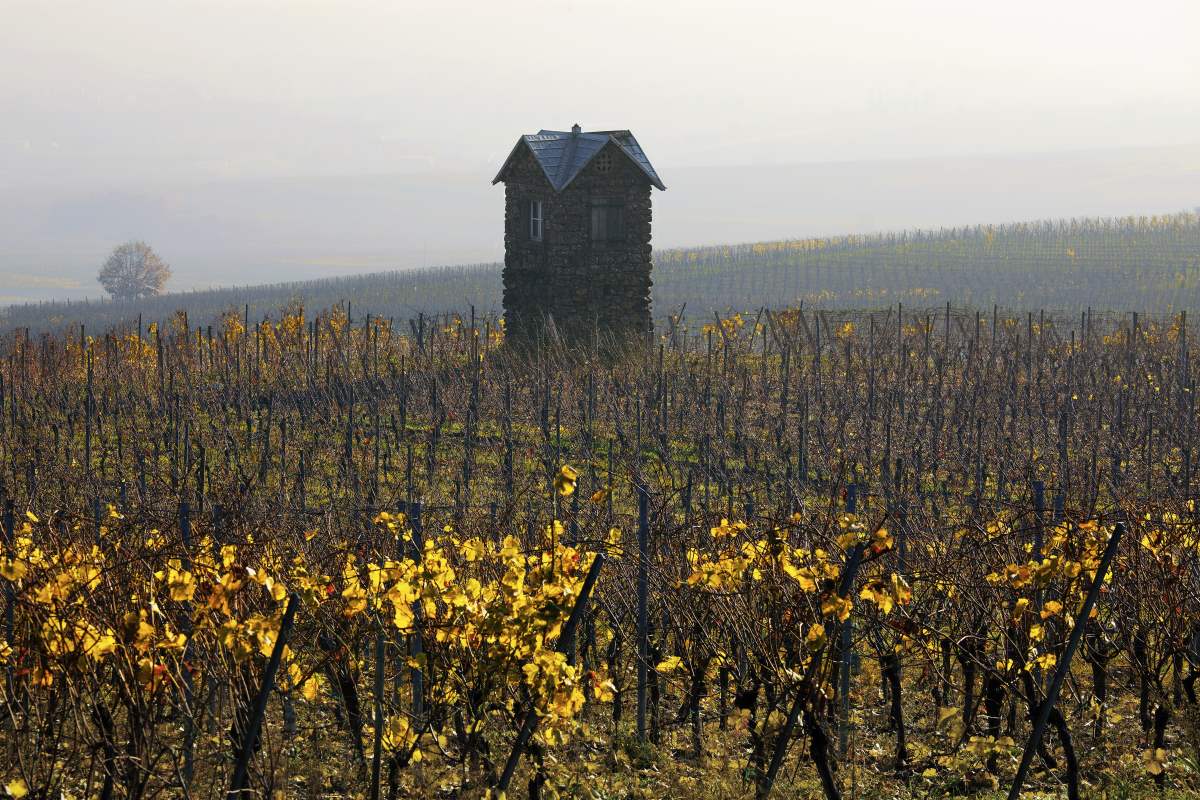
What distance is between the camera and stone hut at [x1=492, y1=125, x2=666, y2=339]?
26344 millimetres

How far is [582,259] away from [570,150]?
8.56 ft

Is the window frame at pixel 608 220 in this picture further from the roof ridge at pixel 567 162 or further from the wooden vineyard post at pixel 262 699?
the wooden vineyard post at pixel 262 699

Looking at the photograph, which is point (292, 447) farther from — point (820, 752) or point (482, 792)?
point (820, 752)

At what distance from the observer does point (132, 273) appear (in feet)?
297

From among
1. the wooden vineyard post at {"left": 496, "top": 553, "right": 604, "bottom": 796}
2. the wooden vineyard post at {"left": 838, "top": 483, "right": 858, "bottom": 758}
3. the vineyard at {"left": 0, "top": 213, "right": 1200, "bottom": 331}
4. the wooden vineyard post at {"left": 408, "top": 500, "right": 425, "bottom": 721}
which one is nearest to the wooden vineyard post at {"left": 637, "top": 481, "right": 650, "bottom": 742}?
the wooden vineyard post at {"left": 838, "top": 483, "right": 858, "bottom": 758}

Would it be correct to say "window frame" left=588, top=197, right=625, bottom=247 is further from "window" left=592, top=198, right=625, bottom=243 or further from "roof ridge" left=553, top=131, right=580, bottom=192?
"roof ridge" left=553, top=131, right=580, bottom=192

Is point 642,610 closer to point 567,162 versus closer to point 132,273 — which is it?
point 567,162

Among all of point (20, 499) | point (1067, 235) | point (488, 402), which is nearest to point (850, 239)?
point (1067, 235)

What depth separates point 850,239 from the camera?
279 ft

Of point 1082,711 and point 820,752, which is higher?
point 820,752

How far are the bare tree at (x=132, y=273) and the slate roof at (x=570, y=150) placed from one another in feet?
231

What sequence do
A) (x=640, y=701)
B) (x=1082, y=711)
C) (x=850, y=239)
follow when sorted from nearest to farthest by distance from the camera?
1. (x=640, y=701)
2. (x=1082, y=711)
3. (x=850, y=239)

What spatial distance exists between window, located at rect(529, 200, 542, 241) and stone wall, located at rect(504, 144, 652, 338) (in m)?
0.11

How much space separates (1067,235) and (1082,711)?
70.0 meters
